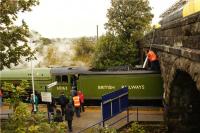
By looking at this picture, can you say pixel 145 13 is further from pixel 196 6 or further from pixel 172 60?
pixel 196 6

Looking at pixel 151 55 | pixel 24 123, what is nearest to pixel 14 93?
pixel 24 123

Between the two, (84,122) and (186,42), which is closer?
(186,42)

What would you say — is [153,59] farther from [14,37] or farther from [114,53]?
[114,53]

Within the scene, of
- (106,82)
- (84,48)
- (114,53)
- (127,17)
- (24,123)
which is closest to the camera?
(24,123)

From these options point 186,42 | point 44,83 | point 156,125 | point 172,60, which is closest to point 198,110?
point 156,125

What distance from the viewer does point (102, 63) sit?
38.6 metres

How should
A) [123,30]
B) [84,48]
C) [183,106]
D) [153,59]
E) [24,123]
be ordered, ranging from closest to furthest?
[24,123]
[183,106]
[153,59]
[123,30]
[84,48]

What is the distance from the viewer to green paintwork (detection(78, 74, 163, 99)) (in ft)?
75.0

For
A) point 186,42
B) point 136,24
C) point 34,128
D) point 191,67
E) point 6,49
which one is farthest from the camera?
point 136,24

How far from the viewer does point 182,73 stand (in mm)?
14125

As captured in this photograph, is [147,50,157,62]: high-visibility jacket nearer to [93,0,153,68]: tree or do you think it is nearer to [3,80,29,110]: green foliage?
[3,80,29,110]: green foliage

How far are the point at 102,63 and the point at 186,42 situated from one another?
2716 centimetres

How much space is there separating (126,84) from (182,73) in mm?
9222

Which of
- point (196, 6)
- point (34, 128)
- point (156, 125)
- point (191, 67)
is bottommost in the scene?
point (156, 125)
